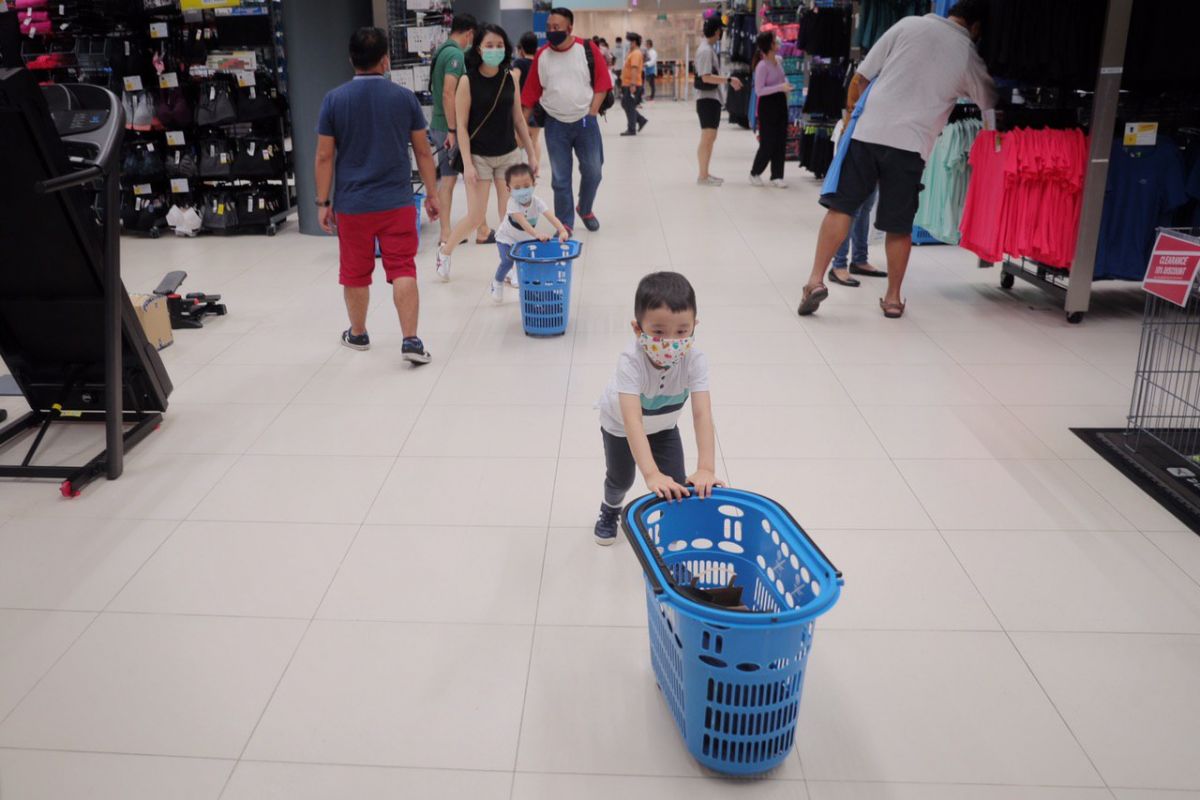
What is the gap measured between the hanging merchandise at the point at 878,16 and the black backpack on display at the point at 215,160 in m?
5.36

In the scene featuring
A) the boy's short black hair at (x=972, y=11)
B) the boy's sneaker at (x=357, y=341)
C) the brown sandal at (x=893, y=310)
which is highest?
the boy's short black hair at (x=972, y=11)

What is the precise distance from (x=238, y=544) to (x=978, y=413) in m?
2.92

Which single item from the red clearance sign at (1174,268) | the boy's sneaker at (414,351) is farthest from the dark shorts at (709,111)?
the red clearance sign at (1174,268)

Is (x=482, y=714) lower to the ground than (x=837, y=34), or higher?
lower

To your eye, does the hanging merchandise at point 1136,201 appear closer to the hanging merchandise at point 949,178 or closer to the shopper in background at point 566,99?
the hanging merchandise at point 949,178

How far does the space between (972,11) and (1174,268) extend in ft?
8.48

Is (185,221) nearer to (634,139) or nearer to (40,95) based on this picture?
(40,95)

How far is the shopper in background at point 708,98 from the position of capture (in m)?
9.55

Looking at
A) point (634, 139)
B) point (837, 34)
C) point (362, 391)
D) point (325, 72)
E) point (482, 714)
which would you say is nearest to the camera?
point (482, 714)

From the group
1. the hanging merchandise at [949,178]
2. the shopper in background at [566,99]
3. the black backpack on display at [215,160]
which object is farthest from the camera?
the black backpack on display at [215,160]

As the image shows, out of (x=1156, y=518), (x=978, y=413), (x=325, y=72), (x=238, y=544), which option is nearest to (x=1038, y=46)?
(x=978, y=413)

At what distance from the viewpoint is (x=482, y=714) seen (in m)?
2.17

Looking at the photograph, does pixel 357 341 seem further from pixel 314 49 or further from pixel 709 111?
pixel 709 111

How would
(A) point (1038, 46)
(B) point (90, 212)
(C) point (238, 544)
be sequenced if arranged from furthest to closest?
(A) point (1038, 46)
(B) point (90, 212)
(C) point (238, 544)
